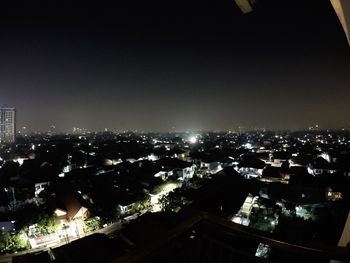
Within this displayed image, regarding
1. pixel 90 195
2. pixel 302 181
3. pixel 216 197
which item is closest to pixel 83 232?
pixel 90 195

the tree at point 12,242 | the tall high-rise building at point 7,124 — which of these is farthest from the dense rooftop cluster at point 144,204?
the tall high-rise building at point 7,124

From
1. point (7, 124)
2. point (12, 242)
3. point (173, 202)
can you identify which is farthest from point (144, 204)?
point (7, 124)

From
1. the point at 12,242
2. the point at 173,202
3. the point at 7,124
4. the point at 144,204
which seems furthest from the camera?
the point at 7,124

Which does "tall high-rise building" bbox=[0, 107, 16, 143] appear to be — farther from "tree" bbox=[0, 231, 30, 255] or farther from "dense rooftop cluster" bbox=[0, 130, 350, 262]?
"tree" bbox=[0, 231, 30, 255]

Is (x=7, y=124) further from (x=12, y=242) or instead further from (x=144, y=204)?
(x=12, y=242)

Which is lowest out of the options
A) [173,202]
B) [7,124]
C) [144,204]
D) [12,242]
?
[12,242]

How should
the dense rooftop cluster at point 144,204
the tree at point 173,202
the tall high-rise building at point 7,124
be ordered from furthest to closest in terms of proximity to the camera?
the tall high-rise building at point 7,124, the tree at point 173,202, the dense rooftop cluster at point 144,204

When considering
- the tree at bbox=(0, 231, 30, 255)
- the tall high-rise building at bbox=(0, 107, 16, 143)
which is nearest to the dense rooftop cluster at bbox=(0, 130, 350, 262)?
the tree at bbox=(0, 231, 30, 255)

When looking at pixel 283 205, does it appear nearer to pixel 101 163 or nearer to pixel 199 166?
pixel 199 166

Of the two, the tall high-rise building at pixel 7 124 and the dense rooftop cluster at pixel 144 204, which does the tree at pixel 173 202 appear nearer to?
the dense rooftop cluster at pixel 144 204
